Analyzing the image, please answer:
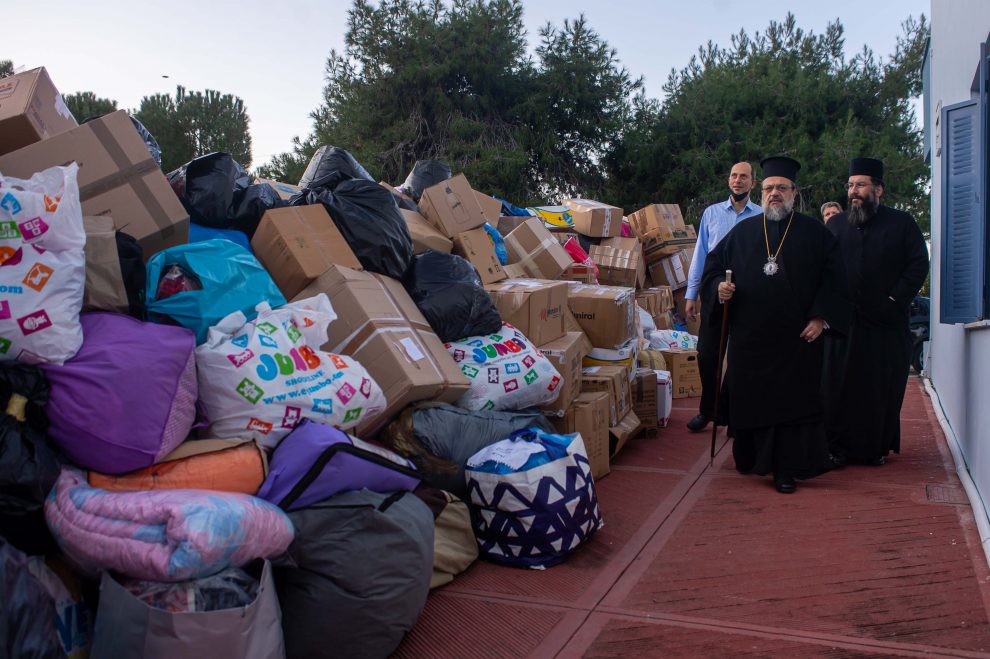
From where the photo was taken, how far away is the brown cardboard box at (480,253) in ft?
18.6

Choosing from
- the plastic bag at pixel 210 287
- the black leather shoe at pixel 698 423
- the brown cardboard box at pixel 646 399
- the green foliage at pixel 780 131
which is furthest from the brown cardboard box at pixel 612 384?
the green foliage at pixel 780 131

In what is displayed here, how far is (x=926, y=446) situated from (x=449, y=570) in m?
3.85

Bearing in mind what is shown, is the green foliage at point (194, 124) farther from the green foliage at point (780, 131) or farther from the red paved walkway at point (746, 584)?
the red paved walkway at point (746, 584)

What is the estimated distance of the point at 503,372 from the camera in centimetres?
437

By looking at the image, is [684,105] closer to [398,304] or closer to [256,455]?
[398,304]

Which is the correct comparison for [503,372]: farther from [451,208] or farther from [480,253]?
[451,208]

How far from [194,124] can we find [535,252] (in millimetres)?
13223

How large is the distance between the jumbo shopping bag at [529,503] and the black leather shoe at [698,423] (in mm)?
2840

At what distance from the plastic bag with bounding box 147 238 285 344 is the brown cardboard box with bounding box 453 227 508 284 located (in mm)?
2251

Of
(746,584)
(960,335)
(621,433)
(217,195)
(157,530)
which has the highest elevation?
(217,195)

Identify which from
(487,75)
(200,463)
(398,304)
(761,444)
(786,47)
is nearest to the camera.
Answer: (200,463)

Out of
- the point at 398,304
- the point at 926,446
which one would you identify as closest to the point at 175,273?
the point at 398,304

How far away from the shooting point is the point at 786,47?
65.8ft

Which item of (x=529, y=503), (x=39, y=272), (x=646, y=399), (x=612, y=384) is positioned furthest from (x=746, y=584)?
(x=646, y=399)
